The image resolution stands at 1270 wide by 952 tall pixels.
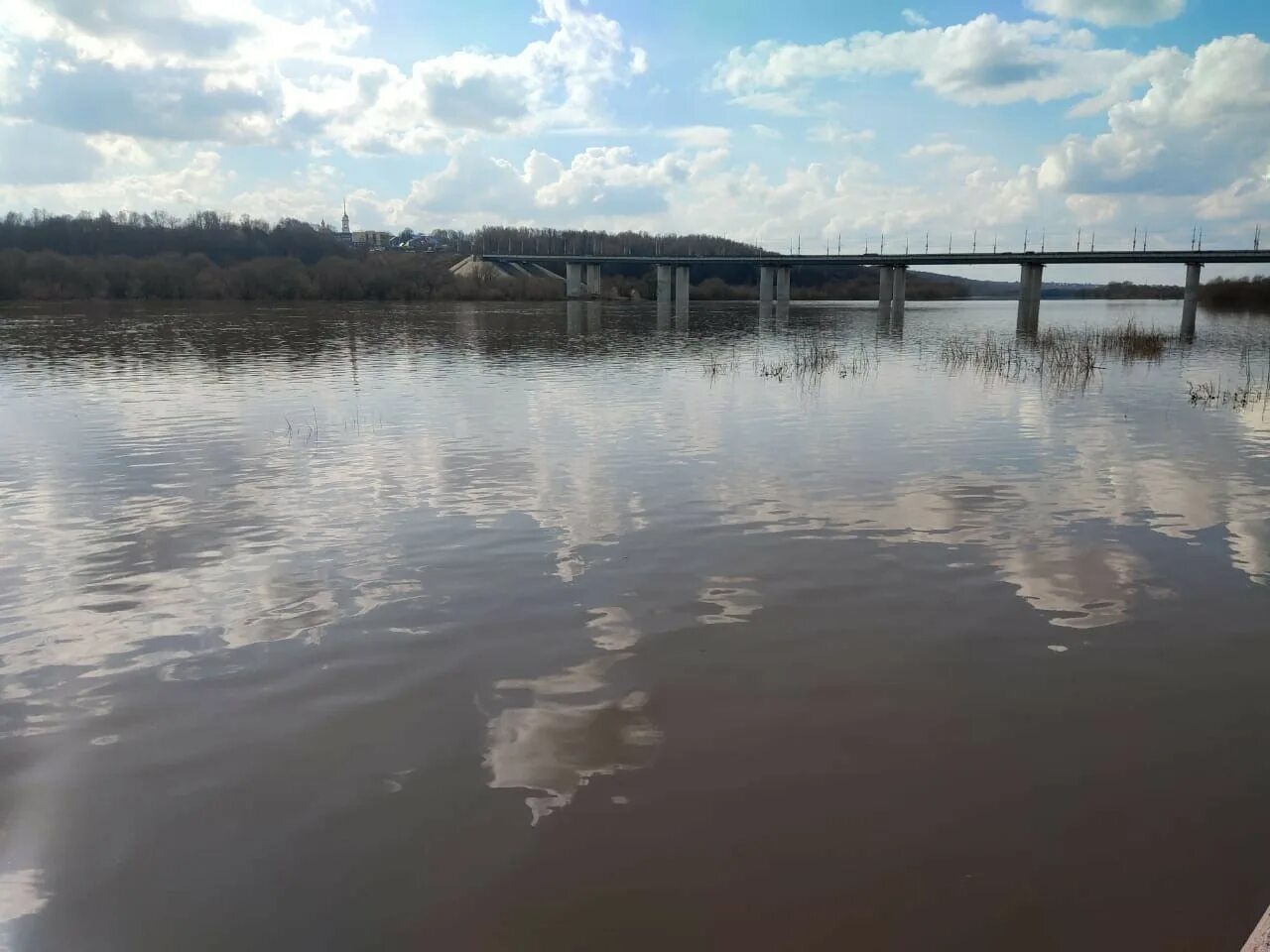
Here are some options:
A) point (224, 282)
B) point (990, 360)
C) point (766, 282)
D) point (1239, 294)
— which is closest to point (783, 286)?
point (766, 282)

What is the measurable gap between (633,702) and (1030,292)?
131 meters

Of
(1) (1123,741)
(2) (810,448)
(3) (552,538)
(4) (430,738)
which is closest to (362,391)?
(2) (810,448)

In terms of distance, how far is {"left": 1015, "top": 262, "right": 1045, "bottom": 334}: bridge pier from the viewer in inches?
4370

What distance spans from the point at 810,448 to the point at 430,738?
613 inches

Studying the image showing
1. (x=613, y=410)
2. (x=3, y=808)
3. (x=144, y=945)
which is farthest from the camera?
(x=613, y=410)

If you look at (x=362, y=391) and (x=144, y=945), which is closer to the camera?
(x=144, y=945)

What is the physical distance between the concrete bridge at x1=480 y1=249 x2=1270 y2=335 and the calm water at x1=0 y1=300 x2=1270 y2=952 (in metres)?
87.3

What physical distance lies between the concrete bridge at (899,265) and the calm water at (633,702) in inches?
3439

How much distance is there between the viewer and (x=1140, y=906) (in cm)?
559

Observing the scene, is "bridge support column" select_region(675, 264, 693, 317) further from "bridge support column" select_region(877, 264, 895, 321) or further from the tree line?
"bridge support column" select_region(877, 264, 895, 321)

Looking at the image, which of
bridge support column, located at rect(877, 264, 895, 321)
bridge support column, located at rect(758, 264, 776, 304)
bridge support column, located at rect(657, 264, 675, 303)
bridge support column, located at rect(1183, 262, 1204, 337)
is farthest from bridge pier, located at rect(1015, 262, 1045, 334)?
bridge support column, located at rect(657, 264, 675, 303)

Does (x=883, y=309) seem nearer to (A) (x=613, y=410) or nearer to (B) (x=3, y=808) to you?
(A) (x=613, y=410)

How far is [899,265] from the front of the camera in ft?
487

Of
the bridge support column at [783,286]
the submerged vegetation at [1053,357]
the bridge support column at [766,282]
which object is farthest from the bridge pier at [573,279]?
the submerged vegetation at [1053,357]
